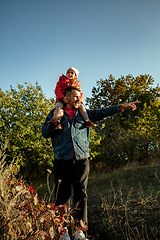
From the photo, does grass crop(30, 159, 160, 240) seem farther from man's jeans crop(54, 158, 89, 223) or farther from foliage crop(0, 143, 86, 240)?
foliage crop(0, 143, 86, 240)

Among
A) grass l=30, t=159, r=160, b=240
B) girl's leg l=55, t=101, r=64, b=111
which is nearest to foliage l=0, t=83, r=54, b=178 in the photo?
grass l=30, t=159, r=160, b=240

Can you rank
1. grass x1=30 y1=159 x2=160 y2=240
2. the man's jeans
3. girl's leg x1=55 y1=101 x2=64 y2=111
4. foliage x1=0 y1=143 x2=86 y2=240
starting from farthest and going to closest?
grass x1=30 y1=159 x2=160 y2=240 → girl's leg x1=55 y1=101 x2=64 y2=111 → the man's jeans → foliage x1=0 y1=143 x2=86 y2=240

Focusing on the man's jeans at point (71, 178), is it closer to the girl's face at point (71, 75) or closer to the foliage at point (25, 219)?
the foliage at point (25, 219)

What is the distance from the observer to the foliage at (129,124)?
347 inches

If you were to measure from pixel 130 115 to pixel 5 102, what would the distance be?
21.8 ft

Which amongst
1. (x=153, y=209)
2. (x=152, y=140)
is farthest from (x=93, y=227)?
(x=152, y=140)

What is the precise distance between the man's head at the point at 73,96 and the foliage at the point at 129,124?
5076 mm

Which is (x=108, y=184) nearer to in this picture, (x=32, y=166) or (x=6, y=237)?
(x=32, y=166)

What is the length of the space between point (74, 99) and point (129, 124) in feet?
25.1

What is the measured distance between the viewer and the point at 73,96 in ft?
8.14

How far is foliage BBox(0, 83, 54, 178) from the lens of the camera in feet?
18.6

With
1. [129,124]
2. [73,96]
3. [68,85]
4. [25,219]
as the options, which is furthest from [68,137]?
[129,124]

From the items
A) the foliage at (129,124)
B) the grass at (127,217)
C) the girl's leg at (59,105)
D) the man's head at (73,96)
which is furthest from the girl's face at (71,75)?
the foliage at (129,124)

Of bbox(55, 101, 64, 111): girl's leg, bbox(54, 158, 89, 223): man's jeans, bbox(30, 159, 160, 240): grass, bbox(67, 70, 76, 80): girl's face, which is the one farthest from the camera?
bbox(67, 70, 76, 80): girl's face
